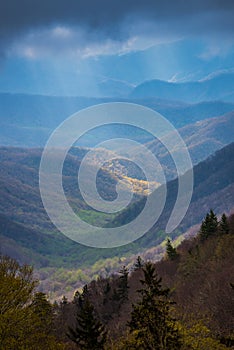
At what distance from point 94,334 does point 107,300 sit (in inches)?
2037

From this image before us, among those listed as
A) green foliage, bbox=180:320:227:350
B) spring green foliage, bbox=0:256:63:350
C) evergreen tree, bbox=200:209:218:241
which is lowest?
green foliage, bbox=180:320:227:350

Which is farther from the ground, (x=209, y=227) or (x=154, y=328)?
(x=209, y=227)

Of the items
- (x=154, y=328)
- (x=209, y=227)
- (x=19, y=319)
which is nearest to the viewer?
(x=154, y=328)

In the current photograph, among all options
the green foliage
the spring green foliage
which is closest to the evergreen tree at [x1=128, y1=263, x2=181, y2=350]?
the green foliage

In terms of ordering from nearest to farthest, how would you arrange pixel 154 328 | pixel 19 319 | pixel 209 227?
pixel 154 328 → pixel 19 319 → pixel 209 227

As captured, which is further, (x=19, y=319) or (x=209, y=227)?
(x=209, y=227)

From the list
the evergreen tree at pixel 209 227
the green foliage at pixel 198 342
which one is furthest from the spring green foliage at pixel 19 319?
the evergreen tree at pixel 209 227

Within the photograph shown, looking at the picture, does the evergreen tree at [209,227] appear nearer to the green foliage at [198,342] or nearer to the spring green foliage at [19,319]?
the green foliage at [198,342]

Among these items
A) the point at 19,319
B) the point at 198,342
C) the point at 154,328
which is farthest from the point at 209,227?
the point at 19,319

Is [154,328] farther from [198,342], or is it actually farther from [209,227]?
[209,227]

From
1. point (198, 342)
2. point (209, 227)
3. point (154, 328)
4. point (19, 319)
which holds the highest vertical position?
point (209, 227)

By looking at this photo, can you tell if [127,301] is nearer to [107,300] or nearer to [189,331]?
[107,300]

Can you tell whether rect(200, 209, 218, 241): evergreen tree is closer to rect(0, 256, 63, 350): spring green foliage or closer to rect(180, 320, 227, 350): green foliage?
rect(180, 320, 227, 350): green foliage

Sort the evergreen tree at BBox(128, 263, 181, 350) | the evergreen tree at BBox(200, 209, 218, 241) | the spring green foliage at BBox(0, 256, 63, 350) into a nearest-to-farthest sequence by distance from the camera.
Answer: the evergreen tree at BBox(128, 263, 181, 350) < the spring green foliage at BBox(0, 256, 63, 350) < the evergreen tree at BBox(200, 209, 218, 241)
